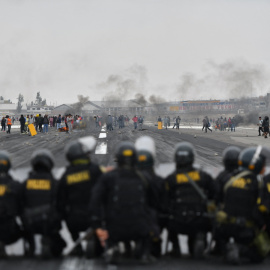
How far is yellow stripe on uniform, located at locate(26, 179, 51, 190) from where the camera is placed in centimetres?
519

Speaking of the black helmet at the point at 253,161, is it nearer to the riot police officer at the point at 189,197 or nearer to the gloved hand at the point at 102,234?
the riot police officer at the point at 189,197

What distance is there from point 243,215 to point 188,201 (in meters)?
0.64

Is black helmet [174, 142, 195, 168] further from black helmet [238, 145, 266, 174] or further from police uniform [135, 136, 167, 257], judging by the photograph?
black helmet [238, 145, 266, 174]

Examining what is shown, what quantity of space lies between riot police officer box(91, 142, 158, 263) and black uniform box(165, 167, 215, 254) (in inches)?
18.7

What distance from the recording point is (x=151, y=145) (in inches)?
214

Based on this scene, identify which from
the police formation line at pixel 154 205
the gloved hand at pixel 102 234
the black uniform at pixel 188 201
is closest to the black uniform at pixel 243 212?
the police formation line at pixel 154 205

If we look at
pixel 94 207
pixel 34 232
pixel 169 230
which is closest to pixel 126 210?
pixel 94 207

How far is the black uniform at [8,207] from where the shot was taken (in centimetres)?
518

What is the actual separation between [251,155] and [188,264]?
1.44 meters

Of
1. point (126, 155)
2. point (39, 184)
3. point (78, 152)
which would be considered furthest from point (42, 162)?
point (126, 155)

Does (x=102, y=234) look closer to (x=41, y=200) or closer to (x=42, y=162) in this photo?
(x=41, y=200)

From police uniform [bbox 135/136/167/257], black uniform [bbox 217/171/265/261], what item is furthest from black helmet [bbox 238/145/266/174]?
police uniform [bbox 135/136/167/257]

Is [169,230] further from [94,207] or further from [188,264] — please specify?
[94,207]

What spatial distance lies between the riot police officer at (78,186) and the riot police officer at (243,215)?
150 cm
